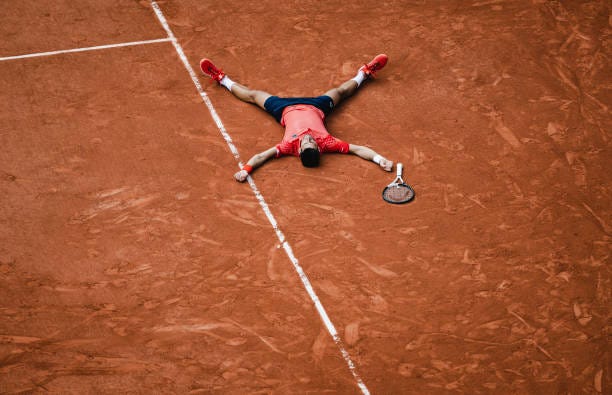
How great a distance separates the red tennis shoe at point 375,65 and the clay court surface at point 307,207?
14.2 inches

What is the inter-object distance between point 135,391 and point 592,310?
15.8 ft

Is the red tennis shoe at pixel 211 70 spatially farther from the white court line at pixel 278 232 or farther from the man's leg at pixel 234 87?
the white court line at pixel 278 232

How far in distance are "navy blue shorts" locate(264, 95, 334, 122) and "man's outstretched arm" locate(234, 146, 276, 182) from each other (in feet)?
2.56

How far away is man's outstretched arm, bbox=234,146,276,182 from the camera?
8.94 m

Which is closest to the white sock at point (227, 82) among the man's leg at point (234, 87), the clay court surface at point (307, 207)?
the man's leg at point (234, 87)

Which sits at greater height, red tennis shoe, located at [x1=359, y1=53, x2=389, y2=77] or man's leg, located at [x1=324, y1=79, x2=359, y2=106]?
red tennis shoe, located at [x1=359, y1=53, x2=389, y2=77]

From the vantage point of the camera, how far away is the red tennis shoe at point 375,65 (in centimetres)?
1049

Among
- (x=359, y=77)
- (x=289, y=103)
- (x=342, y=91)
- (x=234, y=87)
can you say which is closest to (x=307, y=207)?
(x=289, y=103)

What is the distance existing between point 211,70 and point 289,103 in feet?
4.77

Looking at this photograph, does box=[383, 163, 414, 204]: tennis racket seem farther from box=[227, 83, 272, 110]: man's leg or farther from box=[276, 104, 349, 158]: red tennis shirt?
box=[227, 83, 272, 110]: man's leg

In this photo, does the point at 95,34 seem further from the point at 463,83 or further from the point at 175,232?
the point at 463,83

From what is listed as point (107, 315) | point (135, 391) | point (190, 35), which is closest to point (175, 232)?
point (107, 315)

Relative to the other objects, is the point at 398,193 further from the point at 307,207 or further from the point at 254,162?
the point at 254,162

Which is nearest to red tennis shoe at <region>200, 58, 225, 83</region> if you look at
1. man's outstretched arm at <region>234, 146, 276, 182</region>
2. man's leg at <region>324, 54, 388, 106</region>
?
man's leg at <region>324, 54, 388, 106</region>
